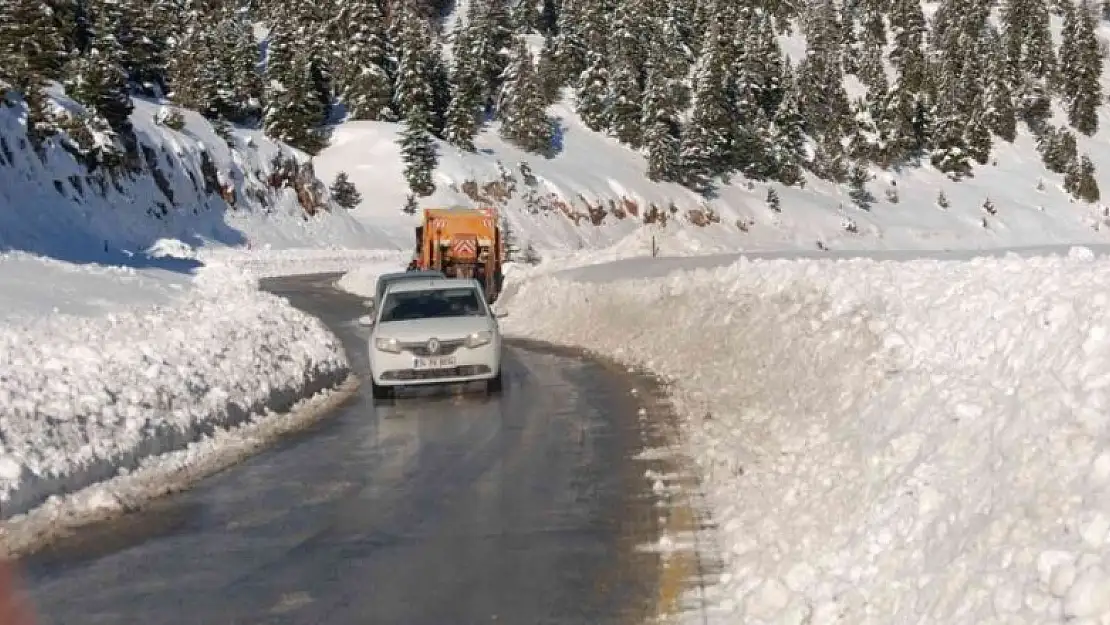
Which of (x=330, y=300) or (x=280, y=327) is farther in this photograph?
(x=330, y=300)

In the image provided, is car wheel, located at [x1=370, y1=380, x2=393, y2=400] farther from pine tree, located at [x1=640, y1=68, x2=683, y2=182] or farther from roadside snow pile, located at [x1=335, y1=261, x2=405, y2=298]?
pine tree, located at [x1=640, y1=68, x2=683, y2=182]

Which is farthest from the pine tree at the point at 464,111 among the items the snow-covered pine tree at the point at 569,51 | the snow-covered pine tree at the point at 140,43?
the snow-covered pine tree at the point at 140,43

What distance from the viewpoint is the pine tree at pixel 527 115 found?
89875 mm

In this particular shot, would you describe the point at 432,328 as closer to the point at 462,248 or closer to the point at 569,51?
the point at 462,248

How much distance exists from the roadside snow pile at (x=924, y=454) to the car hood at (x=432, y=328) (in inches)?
116

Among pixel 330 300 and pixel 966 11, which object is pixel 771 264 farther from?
pixel 966 11

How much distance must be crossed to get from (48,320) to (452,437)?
5777 millimetres

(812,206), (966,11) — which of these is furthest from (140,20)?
(966,11)

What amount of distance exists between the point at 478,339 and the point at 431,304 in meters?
1.32

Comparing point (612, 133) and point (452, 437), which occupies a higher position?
point (612, 133)

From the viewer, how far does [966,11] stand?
493 ft

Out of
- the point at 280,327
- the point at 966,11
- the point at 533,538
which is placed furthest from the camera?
the point at 966,11

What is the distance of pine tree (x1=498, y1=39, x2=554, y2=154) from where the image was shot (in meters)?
89.9

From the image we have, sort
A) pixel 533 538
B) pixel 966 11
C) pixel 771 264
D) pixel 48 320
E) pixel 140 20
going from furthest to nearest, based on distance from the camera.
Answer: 1. pixel 966 11
2. pixel 140 20
3. pixel 771 264
4. pixel 48 320
5. pixel 533 538
